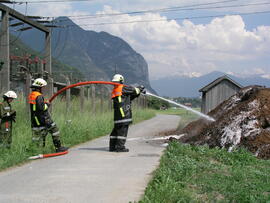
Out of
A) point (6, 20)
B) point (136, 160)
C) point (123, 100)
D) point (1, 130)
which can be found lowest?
point (136, 160)

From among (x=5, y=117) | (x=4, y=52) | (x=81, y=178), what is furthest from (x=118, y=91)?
(x=4, y=52)

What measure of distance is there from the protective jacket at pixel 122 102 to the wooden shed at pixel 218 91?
12.8 metres

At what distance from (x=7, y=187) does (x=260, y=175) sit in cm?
438

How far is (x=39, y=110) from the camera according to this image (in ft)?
32.2

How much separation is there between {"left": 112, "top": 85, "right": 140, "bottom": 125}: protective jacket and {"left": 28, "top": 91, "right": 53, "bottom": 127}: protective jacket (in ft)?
5.79

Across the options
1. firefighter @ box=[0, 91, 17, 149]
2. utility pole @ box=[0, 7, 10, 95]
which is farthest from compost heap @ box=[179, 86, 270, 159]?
utility pole @ box=[0, 7, 10, 95]

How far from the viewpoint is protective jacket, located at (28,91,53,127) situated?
977cm

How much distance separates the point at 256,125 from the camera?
11234mm

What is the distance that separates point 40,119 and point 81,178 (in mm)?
3285

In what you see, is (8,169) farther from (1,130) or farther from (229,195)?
(229,195)

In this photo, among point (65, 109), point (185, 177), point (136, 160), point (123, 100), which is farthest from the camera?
point (65, 109)

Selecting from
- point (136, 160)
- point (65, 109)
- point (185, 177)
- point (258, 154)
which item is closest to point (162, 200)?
point (185, 177)

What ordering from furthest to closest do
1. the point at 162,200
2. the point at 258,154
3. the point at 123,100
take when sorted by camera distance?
1. the point at 123,100
2. the point at 258,154
3. the point at 162,200

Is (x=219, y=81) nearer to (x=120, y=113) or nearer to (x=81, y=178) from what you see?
(x=120, y=113)
